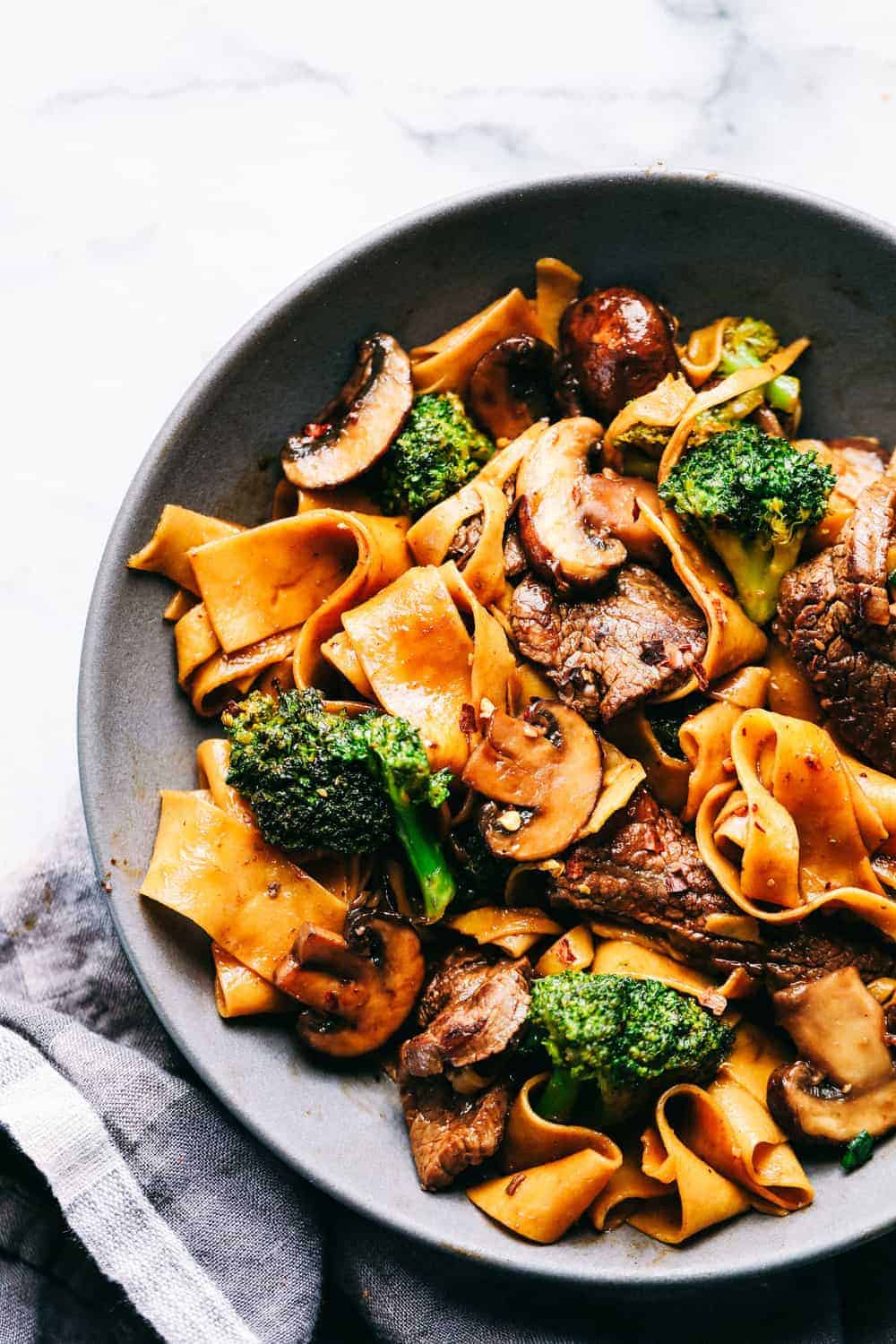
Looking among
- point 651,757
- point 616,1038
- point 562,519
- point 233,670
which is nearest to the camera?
point 616,1038

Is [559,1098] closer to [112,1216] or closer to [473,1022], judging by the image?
[473,1022]

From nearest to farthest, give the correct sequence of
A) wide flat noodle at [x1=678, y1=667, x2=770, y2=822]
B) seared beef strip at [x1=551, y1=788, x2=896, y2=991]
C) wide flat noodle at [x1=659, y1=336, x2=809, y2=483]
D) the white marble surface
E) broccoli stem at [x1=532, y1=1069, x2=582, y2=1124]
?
broccoli stem at [x1=532, y1=1069, x2=582, y2=1124] < seared beef strip at [x1=551, y1=788, x2=896, y2=991] < wide flat noodle at [x1=678, y1=667, x2=770, y2=822] < wide flat noodle at [x1=659, y1=336, x2=809, y2=483] < the white marble surface

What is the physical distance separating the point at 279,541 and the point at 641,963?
221cm

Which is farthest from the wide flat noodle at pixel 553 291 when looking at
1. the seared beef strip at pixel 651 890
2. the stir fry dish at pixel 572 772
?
the seared beef strip at pixel 651 890

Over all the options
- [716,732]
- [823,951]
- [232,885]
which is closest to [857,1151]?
[823,951]

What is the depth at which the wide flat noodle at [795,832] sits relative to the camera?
437 cm

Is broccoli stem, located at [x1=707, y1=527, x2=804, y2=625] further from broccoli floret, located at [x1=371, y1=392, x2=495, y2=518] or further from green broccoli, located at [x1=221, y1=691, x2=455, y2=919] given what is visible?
green broccoli, located at [x1=221, y1=691, x2=455, y2=919]

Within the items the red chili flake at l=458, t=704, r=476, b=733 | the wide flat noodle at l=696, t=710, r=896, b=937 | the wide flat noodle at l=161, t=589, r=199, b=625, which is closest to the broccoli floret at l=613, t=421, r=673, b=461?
the wide flat noodle at l=696, t=710, r=896, b=937

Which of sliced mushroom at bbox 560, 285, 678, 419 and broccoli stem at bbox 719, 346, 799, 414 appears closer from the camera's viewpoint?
sliced mushroom at bbox 560, 285, 678, 419

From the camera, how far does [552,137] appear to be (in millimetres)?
5758

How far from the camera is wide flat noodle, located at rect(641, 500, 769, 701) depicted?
455 cm

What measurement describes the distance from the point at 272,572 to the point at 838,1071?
2883mm

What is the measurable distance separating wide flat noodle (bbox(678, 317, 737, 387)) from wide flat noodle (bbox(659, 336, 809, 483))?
9 centimetres

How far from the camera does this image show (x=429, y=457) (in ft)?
15.9
